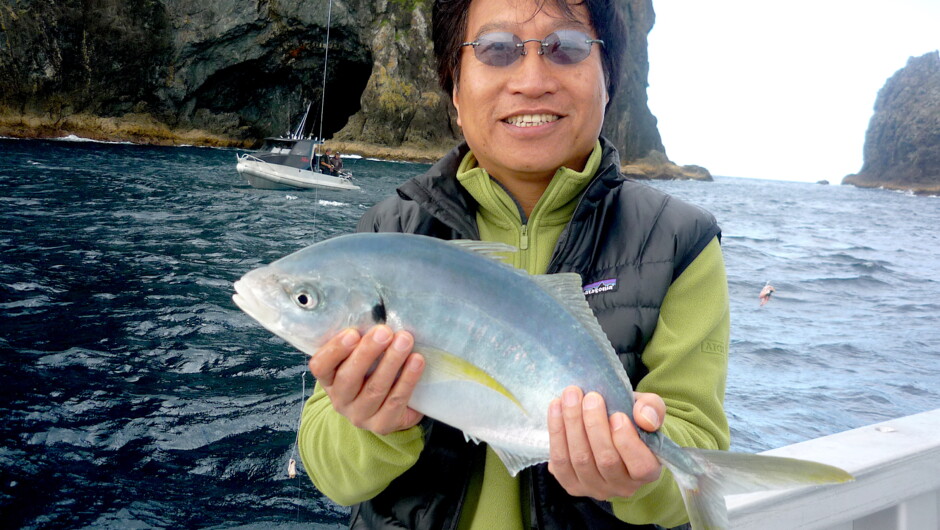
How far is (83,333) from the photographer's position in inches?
293

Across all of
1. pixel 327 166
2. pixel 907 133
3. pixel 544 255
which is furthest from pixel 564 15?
pixel 907 133

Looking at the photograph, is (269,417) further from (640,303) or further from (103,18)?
(103,18)

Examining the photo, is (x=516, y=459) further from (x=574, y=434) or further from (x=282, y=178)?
(x=282, y=178)

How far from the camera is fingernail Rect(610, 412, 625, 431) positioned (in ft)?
4.96

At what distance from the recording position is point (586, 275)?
6.89 feet

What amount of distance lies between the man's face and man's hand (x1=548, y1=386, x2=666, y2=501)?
89cm

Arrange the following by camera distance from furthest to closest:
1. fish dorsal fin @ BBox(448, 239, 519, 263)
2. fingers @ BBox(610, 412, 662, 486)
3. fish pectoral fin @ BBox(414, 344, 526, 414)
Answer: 1. fish dorsal fin @ BBox(448, 239, 519, 263)
2. fish pectoral fin @ BBox(414, 344, 526, 414)
3. fingers @ BBox(610, 412, 662, 486)

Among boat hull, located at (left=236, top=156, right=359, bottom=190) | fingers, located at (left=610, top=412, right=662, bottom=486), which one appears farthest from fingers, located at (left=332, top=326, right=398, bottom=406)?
boat hull, located at (left=236, top=156, right=359, bottom=190)

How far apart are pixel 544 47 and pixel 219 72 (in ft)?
183

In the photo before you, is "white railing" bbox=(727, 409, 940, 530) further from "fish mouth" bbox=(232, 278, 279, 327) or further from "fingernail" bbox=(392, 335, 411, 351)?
"fish mouth" bbox=(232, 278, 279, 327)

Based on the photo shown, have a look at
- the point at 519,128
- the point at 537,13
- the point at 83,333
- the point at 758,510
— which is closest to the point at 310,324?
the point at 519,128

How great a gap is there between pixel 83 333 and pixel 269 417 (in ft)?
10.3

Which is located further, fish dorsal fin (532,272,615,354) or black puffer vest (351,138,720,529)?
black puffer vest (351,138,720,529)

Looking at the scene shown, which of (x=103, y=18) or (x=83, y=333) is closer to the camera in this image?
(x=83, y=333)
